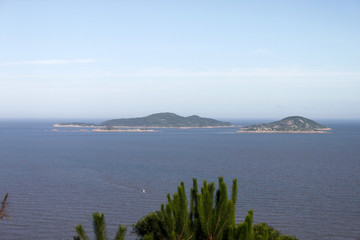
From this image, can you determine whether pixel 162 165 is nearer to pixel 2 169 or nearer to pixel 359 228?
pixel 2 169

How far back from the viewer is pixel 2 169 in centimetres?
6144

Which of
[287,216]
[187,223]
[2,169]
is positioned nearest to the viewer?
[187,223]

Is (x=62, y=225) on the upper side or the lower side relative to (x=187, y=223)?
lower

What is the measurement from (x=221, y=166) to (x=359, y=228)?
36.4 metres

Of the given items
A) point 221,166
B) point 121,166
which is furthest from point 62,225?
point 221,166

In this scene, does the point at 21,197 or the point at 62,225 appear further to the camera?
the point at 21,197

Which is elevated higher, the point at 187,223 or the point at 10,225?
the point at 187,223

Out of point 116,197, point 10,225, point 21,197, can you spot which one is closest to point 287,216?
point 116,197

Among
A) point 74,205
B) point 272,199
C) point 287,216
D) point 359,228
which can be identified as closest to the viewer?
point 359,228

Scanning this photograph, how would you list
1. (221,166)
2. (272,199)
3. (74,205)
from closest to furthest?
1. (74,205)
2. (272,199)
3. (221,166)

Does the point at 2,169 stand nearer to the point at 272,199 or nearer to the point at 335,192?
the point at 272,199

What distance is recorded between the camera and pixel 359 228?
3033 cm

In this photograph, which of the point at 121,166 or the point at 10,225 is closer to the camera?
the point at 10,225

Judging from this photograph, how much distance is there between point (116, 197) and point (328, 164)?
4397 centimetres
